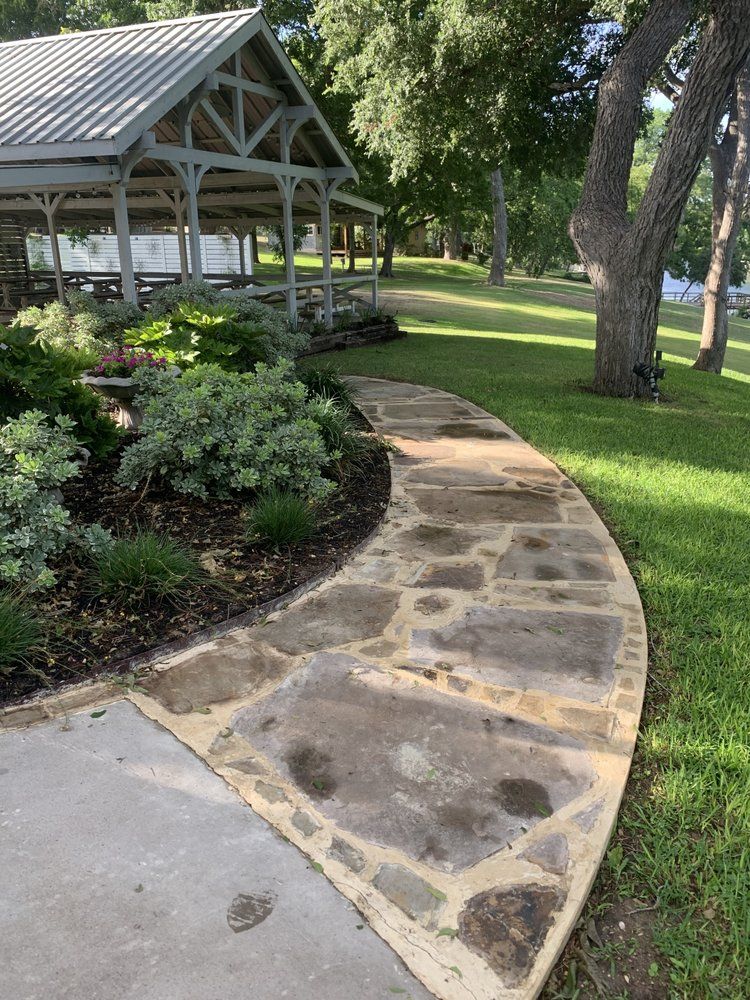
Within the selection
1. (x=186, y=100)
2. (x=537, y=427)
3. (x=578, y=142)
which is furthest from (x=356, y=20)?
(x=537, y=427)

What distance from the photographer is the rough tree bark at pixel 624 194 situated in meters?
8.46

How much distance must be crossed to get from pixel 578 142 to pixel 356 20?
4935 millimetres

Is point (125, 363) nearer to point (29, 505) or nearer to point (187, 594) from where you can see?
point (29, 505)

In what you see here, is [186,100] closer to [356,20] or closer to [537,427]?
[537,427]

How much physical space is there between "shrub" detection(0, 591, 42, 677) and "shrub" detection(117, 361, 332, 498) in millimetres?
1513

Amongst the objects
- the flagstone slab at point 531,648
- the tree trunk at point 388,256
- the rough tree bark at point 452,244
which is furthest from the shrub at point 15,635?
the rough tree bark at point 452,244

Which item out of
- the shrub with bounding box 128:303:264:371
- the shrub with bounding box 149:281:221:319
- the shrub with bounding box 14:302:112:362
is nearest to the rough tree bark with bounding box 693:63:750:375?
the shrub with bounding box 149:281:221:319

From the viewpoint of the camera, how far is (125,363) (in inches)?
247

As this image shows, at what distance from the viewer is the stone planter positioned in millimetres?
6176

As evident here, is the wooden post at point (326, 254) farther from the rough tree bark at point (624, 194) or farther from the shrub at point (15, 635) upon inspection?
the shrub at point (15, 635)

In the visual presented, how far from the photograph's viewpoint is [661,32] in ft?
29.8

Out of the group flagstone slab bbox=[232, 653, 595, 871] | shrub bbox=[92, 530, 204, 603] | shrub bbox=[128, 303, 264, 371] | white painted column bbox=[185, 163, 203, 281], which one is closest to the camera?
flagstone slab bbox=[232, 653, 595, 871]

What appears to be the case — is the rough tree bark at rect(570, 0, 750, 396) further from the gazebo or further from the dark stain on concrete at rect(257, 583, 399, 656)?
the dark stain on concrete at rect(257, 583, 399, 656)

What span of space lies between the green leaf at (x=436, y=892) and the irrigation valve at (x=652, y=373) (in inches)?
327
